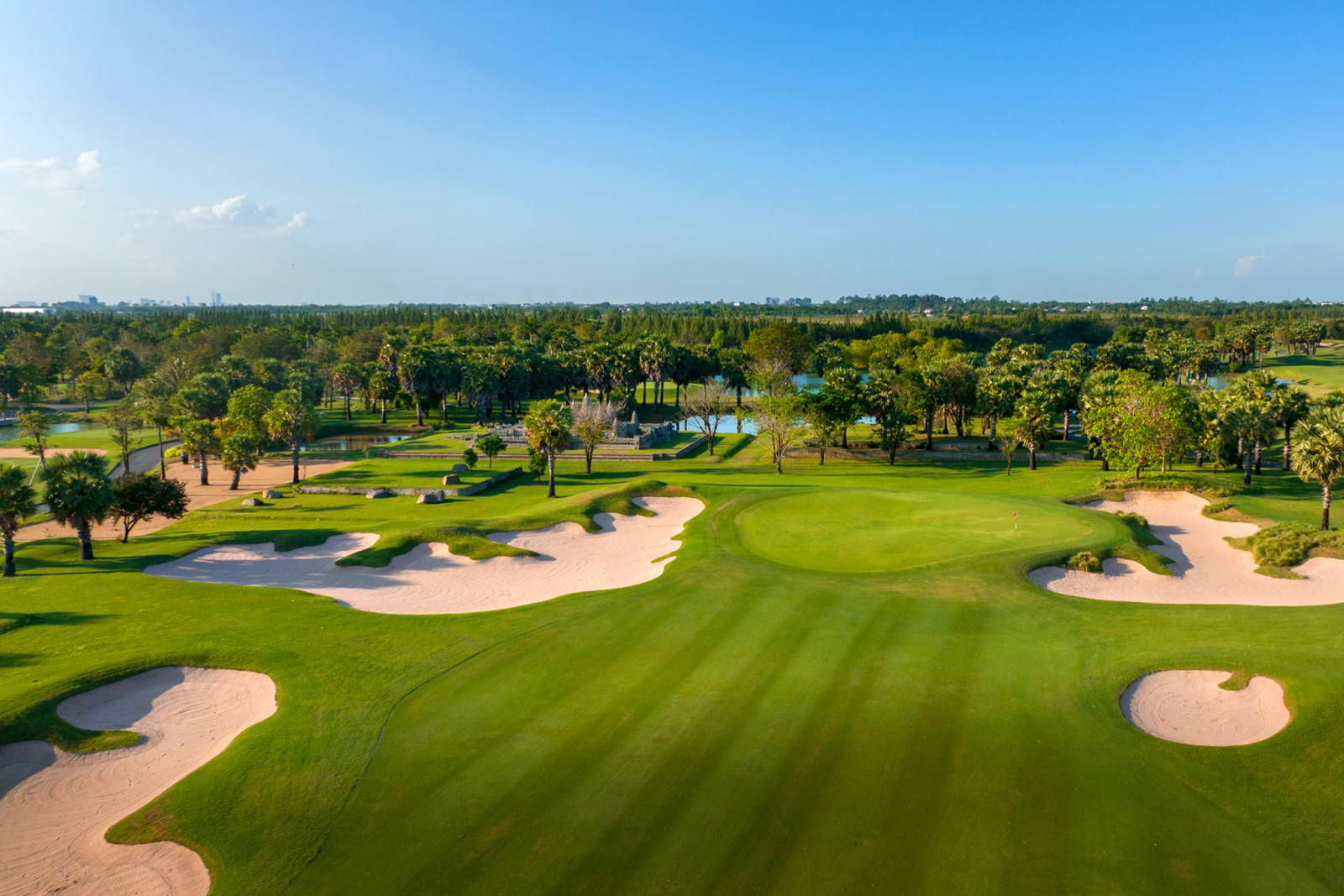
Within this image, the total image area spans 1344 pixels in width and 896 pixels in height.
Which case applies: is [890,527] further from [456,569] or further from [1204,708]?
[456,569]

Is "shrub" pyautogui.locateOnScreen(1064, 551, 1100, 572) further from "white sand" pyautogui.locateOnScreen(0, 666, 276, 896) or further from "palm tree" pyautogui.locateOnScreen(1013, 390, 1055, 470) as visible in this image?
"palm tree" pyautogui.locateOnScreen(1013, 390, 1055, 470)

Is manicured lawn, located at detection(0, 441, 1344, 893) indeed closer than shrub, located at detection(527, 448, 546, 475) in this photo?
Yes

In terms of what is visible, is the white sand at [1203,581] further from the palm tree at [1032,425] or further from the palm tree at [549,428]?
the palm tree at [549,428]

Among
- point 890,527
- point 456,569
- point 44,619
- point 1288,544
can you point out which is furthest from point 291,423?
point 1288,544

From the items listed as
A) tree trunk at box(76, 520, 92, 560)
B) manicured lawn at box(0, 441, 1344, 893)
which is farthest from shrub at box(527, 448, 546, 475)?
tree trunk at box(76, 520, 92, 560)

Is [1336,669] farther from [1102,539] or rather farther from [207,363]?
[207,363]

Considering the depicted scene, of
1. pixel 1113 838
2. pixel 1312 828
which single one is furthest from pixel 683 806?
pixel 1312 828

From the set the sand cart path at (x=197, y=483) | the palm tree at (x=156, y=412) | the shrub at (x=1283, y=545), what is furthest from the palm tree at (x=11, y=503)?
the shrub at (x=1283, y=545)
